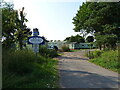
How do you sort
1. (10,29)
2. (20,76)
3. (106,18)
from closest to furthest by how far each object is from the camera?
(20,76)
(10,29)
(106,18)

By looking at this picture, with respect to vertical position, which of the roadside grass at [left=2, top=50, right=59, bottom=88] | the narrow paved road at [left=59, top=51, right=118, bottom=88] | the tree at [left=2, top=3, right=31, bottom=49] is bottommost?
the narrow paved road at [left=59, top=51, right=118, bottom=88]

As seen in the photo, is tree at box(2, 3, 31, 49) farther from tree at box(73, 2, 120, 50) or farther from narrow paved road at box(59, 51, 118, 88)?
tree at box(73, 2, 120, 50)

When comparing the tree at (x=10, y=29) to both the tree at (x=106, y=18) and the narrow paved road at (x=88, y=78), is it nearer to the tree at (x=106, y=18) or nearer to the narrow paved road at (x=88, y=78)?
the narrow paved road at (x=88, y=78)

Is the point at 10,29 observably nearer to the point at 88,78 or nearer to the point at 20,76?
the point at 20,76

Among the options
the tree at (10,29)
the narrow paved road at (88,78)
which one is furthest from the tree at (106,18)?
the tree at (10,29)

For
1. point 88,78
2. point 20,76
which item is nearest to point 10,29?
point 20,76

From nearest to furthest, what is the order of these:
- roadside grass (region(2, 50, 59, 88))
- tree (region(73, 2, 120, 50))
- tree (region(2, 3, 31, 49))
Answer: roadside grass (region(2, 50, 59, 88)) → tree (region(2, 3, 31, 49)) → tree (region(73, 2, 120, 50))

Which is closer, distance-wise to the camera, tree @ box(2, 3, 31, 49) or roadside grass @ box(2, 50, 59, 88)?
roadside grass @ box(2, 50, 59, 88)

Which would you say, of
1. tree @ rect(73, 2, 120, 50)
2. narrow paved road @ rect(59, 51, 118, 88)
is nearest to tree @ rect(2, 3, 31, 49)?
narrow paved road @ rect(59, 51, 118, 88)

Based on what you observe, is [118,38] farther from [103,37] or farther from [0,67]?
[0,67]

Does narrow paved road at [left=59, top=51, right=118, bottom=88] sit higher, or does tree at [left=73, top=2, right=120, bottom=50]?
tree at [left=73, top=2, right=120, bottom=50]

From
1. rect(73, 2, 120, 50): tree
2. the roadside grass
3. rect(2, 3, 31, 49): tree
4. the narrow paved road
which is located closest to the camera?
the roadside grass

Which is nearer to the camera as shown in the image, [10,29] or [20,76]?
[20,76]

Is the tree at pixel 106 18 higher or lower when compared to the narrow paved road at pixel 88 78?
higher
